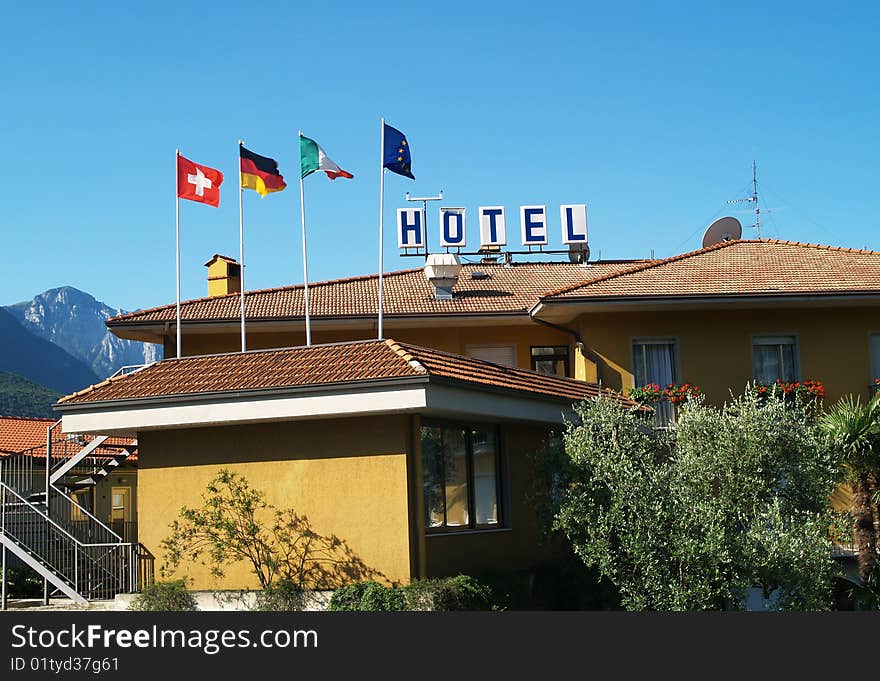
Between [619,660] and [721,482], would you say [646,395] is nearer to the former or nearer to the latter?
[721,482]

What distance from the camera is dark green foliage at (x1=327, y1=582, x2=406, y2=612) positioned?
634 inches

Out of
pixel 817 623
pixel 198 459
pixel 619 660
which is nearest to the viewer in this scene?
pixel 619 660

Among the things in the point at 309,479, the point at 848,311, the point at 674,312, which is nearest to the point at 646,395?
the point at 674,312

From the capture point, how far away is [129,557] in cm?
1848

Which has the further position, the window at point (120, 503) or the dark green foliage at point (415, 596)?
the window at point (120, 503)

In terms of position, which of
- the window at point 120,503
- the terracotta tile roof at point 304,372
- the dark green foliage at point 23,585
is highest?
the terracotta tile roof at point 304,372

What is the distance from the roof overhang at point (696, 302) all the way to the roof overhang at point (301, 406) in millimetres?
6771

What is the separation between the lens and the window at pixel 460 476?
18141mm

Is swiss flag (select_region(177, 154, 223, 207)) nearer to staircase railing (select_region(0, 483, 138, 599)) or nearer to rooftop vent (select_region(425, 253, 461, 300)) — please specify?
staircase railing (select_region(0, 483, 138, 599))

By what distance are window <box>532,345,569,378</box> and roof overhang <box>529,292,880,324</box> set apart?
2.68 metres

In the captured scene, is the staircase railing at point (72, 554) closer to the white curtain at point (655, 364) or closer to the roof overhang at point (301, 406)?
the roof overhang at point (301, 406)

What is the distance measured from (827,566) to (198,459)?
10121mm

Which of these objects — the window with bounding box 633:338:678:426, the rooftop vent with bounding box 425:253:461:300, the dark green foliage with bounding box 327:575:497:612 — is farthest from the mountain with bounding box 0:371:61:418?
the dark green foliage with bounding box 327:575:497:612

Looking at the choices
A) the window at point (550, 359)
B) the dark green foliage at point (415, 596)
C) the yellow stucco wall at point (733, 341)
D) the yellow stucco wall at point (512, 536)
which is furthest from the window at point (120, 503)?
the dark green foliage at point (415, 596)
